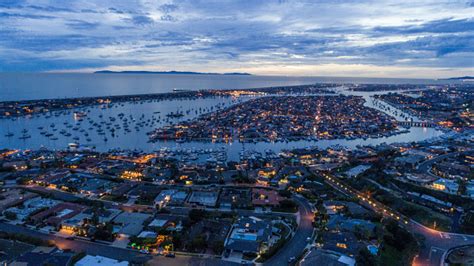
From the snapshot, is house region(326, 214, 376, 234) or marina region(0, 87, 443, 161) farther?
marina region(0, 87, 443, 161)

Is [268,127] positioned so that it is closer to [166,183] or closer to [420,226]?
[166,183]

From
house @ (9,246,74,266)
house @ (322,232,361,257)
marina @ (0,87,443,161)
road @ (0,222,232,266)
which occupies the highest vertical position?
marina @ (0,87,443,161)

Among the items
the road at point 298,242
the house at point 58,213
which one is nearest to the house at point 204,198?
the road at point 298,242

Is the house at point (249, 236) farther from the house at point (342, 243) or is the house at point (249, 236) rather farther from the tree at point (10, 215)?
the tree at point (10, 215)

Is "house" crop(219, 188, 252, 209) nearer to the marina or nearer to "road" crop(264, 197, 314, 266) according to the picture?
"road" crop(264, 197, 314, 266)

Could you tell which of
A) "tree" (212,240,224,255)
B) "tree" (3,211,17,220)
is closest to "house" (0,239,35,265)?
"tree" (3,211,17,220)

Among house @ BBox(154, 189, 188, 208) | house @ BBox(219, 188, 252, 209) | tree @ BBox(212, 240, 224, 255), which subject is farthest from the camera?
house @ BBox(154, 189, 188, 208)

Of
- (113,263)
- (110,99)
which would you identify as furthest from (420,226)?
(110,99)
